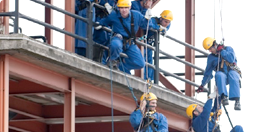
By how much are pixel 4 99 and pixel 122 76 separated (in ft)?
9.10

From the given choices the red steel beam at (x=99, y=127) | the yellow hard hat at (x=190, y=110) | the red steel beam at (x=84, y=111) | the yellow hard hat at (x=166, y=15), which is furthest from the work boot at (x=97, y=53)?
the red steel beam at (x=99, y=127)

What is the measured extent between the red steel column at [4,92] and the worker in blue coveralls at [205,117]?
4491 mm

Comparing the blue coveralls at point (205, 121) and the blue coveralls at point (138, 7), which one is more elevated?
the blue coveralls at point (138, 7)

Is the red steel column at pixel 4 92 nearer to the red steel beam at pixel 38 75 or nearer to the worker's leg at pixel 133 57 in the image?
the red steel beam at pixel 38 75

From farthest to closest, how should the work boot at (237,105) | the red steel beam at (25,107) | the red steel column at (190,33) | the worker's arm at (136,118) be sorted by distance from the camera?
1. the red steel column at (190,33)
2. the work boot at (237,105)
3. the red steel beam at (25,107)
4. the worker's arm at (136,118)

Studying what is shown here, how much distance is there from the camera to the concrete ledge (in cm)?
1277

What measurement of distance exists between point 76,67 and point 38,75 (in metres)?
0.61

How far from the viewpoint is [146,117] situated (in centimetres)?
1475

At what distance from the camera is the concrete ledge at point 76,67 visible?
41.9 feet

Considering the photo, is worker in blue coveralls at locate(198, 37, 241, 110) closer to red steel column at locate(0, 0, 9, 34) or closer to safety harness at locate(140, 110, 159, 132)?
safety harness at locate(140, 110, 159, 132)

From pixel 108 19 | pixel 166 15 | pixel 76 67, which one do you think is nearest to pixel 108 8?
pixel 108 19

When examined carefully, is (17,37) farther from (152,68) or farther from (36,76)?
(152,68)

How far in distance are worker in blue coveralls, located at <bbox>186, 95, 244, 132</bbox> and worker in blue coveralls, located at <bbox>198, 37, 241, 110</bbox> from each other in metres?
0.30

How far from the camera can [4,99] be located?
42.5ft
